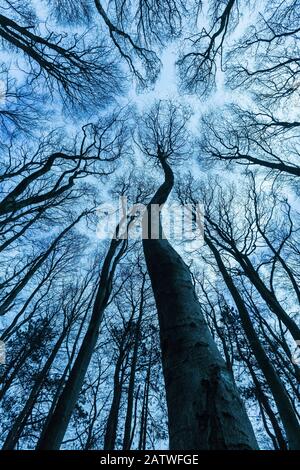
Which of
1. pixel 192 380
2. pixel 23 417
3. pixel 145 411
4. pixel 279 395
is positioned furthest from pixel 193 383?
pixel 145 411

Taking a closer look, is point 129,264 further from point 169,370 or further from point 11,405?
point 169,370

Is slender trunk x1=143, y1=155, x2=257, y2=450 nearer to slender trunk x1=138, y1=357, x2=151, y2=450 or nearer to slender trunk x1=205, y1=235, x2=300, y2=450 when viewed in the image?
slender trunk x1=205, y1=235, x2=300, y2=450

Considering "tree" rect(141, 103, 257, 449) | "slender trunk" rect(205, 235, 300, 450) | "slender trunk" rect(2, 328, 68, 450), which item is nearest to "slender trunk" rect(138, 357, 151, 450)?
"slender trunk" rect(2, 328, 68, 450)

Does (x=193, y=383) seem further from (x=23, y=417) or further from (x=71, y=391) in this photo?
(x=23, y=417)

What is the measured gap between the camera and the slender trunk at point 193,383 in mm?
840

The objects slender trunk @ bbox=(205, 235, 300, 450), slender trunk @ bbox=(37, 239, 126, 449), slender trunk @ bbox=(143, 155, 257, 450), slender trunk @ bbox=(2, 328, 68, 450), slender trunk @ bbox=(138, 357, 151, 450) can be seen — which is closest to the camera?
slender trunk @ bbox=(143, 155, 257, 450)

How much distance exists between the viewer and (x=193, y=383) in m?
1.05

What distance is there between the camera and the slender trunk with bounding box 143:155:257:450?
84 centimetres

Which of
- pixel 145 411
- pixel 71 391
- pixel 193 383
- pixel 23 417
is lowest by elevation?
pixel 193 383

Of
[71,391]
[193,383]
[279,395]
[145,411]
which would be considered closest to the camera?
[193,383]

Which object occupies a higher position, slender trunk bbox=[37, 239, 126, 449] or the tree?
slender trunk bbox=[37, 239, 126, 449]
